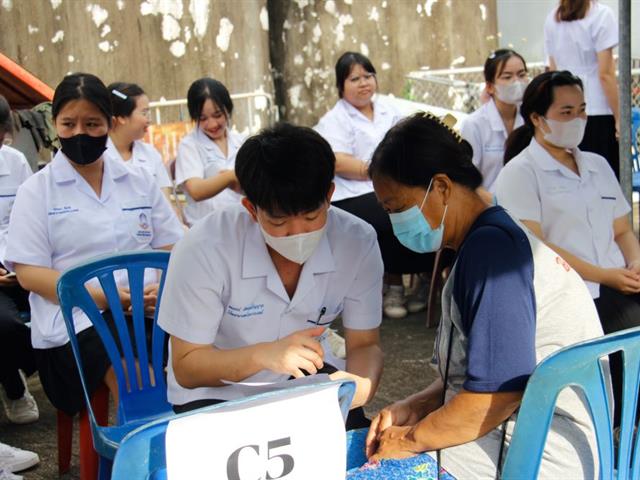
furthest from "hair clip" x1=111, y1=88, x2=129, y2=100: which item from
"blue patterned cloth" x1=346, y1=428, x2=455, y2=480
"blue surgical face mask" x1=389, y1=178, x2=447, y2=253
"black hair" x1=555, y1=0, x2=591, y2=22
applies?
"blue patterned cloth" x1=346, y1=428, x2=455, y2=480

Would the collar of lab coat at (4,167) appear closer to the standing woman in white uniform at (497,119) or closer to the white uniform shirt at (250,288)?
the white uniform shirt at (250,288)

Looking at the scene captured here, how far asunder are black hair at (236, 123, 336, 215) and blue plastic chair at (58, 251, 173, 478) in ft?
2.75

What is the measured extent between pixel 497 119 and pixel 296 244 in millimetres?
2884

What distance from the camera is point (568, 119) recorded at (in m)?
3.49

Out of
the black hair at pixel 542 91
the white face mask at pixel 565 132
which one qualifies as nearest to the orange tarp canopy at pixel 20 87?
the black hair at pixel 542 91

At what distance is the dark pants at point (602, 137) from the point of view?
18.3 feet

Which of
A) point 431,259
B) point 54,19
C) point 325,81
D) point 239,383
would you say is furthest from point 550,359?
point 325,81

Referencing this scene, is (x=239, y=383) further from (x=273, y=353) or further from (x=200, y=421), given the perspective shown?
(x=200, y=421)

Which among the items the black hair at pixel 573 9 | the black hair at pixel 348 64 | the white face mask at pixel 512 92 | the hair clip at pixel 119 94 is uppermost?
the black hair at pixel 573 9

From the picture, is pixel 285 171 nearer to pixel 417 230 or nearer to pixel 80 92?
pixel 417 230

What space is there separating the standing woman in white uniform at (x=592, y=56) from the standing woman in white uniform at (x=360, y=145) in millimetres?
1245

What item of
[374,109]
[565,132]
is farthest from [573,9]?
[565,132]

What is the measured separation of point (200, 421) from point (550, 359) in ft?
2.19

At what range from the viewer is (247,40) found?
335 inches
